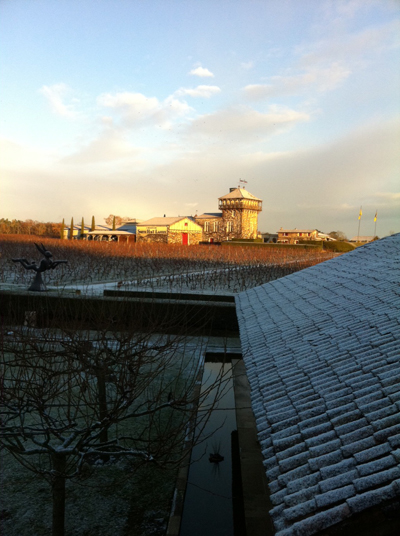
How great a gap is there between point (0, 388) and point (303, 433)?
291cm

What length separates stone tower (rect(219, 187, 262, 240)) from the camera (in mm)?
69938

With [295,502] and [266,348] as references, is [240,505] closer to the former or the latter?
[266,348]

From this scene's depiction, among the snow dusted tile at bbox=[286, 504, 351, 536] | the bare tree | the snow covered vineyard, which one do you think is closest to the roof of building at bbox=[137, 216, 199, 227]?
the bare tree

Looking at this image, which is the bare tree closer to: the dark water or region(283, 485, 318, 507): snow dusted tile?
the dark water

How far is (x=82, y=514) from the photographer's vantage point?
5.55 metres

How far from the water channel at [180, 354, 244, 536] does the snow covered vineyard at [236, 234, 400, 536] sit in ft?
2.60

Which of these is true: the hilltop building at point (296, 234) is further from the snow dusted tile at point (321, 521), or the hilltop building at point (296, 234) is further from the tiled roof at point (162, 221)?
the snow dusted tile at point (321, 521)

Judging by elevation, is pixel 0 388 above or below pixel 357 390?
below

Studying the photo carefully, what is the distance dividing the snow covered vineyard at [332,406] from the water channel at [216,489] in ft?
2.60

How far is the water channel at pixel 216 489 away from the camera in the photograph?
5770 millimetres

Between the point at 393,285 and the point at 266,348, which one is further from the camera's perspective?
the point at 393,285

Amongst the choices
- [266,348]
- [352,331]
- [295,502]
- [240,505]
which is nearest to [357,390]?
[295,502]

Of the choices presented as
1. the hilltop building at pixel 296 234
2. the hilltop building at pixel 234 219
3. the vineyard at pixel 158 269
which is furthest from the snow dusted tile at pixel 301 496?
the hilltop building at pixel 296 234

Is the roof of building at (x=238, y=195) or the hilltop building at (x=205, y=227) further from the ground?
the roof of building at (x=238, y=195)
